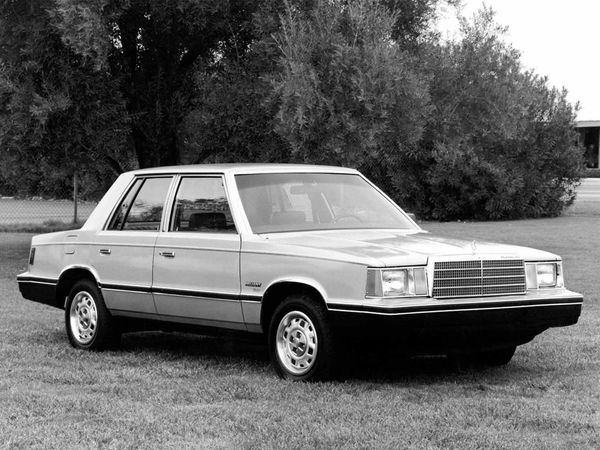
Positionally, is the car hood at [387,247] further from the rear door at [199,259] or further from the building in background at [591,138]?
the building in background at [591,138]

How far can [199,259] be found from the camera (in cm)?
852

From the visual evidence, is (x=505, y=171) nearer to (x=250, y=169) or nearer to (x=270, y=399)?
(x=250, y=169)

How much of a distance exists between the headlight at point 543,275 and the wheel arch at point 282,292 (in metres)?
1.57

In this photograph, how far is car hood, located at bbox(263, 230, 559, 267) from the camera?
7.44m

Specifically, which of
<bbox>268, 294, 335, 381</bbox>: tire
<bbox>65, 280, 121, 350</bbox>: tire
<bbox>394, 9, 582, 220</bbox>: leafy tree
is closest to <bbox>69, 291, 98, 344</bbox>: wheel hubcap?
<bbox>65, 280, 121, 350</bbox>: tire

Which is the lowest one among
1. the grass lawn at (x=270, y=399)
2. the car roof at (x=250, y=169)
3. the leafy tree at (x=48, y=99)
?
the grass lawn at (x=270, y=399)

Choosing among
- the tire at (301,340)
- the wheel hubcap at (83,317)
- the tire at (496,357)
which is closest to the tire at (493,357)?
the tire at (496,357)

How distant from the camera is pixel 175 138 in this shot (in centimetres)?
2028

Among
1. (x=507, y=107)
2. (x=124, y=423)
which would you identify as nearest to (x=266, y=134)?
(x=507, y=107)

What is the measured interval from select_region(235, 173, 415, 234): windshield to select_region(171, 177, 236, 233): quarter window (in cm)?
18

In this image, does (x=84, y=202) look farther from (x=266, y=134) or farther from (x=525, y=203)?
(x=266, y=134)

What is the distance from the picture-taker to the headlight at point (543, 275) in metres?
7.98

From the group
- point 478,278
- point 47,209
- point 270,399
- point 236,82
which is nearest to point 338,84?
point 236,82

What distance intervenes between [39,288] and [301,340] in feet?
11.0
